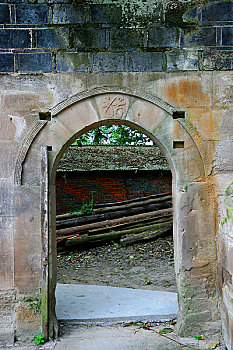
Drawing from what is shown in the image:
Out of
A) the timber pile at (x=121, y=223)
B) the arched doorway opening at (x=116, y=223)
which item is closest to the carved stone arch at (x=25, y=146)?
the arched doorway opening at (x=116, y=223)

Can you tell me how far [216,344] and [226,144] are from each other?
2.41 meters

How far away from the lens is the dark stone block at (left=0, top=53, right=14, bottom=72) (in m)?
4.14

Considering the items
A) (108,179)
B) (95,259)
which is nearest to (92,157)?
(108,179)

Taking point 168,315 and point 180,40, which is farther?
point 168,315

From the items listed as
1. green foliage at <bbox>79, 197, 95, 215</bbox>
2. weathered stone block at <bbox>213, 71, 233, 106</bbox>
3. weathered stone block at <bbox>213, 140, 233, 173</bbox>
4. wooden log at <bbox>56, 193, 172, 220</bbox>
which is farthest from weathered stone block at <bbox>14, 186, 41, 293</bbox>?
green foliage at <bbox>79, 197, 95, 215</bbox>

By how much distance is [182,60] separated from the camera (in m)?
4.18

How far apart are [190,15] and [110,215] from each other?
310 inches

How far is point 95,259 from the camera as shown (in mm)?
9211

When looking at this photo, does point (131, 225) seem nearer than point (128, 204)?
Yes

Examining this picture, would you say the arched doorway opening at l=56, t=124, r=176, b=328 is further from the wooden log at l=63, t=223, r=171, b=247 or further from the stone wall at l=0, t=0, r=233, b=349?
the stone wall at l=0, t=0, r=233, b=349

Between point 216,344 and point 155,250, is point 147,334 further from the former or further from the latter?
point 155,250

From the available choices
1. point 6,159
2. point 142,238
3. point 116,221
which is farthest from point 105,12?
point 116,221

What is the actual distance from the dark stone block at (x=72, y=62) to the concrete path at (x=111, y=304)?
345 cm

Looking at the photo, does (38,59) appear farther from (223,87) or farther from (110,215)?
(110,215)
